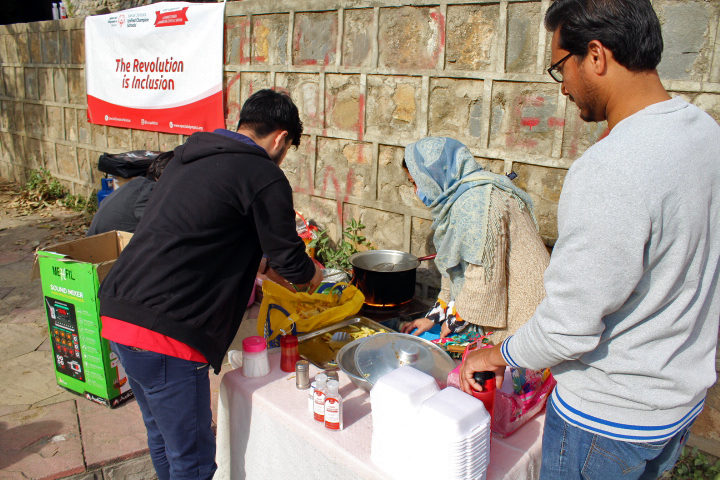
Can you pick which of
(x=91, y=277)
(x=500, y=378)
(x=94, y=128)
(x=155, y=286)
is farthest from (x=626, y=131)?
(x=94, y=128)

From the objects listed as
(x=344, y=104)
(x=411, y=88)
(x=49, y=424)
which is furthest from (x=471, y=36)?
(x=49, y=424)

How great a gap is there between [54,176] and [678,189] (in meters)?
9.99

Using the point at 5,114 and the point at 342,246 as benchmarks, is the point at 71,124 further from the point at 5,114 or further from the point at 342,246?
the point at 342,246

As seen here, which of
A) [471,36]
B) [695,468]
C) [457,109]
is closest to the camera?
[695,468]

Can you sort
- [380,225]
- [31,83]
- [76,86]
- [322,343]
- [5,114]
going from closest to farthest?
[322,343] → [380,225] → [76,86] → [31,83] → [5,114]

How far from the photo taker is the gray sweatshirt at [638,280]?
3.88 ft

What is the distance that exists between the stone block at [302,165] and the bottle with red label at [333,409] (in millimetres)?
3397

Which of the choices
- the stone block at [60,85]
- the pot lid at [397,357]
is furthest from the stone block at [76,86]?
the pot lid at [397,357]

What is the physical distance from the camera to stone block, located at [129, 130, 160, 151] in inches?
270

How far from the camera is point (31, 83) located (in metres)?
9.21

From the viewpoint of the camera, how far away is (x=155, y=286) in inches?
77.8

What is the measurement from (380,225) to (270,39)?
7.13 ft

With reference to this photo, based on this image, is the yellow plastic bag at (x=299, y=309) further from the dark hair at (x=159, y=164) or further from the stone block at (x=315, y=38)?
the stone block at (x=315, y=38)

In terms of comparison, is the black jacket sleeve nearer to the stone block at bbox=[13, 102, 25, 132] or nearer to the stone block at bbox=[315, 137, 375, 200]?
the stone block at bbox=[315, 137, 375, 200]
